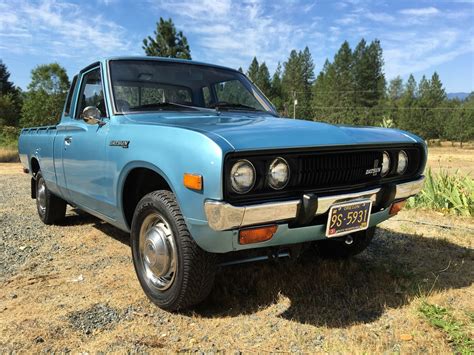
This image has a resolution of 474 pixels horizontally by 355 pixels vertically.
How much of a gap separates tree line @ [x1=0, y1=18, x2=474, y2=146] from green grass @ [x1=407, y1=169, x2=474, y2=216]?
30098 millimetres

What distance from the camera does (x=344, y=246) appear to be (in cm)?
368

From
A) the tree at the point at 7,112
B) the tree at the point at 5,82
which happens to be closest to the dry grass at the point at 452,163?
the tree at the point at 7,112

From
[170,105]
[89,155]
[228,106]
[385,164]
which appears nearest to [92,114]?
[89,155]

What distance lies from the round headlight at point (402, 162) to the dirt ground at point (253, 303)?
90 centimetres

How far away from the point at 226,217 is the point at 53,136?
3.23 metres

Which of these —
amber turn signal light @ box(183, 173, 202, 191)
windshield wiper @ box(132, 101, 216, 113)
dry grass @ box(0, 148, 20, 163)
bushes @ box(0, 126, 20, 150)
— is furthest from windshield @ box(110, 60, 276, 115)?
bushes @ box(0, 126, 20, 150)

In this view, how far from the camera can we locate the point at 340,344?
2275mm

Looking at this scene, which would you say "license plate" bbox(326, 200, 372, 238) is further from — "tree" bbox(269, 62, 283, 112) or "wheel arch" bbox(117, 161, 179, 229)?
"tree" bbox(269, 62, 283, 112)

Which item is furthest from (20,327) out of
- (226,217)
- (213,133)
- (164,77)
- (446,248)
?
(446,248)

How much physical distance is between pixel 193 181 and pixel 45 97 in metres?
50.1

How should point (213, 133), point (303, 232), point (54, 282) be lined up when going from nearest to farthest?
point (213, 133), point (303, 232), point (54, 282)

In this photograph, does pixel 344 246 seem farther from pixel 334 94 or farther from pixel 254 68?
pixel 254 68

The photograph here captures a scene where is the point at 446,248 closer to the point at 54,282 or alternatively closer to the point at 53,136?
the point at 54,282

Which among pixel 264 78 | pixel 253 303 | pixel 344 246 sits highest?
pixel 264 78
